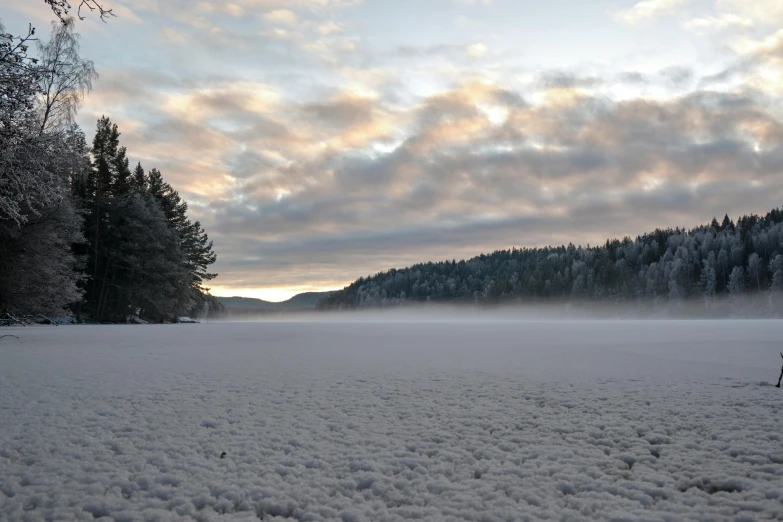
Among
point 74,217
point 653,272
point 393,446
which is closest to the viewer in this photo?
point 393,446

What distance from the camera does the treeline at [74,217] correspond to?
8938 mm

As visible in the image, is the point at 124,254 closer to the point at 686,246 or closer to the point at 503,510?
the point at 503,510

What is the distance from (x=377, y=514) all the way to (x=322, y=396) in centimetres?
352

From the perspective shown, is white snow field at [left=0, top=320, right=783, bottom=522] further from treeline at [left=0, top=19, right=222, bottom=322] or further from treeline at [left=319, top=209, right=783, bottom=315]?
treeline at [left=319, top=209, right=783, bottom=315]

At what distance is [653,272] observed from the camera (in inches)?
3898

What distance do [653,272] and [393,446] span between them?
358 feet

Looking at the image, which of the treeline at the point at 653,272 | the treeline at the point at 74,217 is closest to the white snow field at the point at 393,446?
the treeline at the point at 74,217

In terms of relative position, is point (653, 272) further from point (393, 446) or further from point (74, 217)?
point (393, 446)

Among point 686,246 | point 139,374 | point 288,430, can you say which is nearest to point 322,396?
point 288,430

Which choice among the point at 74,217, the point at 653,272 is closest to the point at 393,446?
the point at 74,217

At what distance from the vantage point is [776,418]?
5.16m

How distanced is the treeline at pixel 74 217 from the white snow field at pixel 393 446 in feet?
15.1

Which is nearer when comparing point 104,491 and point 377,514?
point 377,514

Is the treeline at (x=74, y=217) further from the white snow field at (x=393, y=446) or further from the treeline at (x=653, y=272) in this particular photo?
the treeline at (x=653, y=272)
